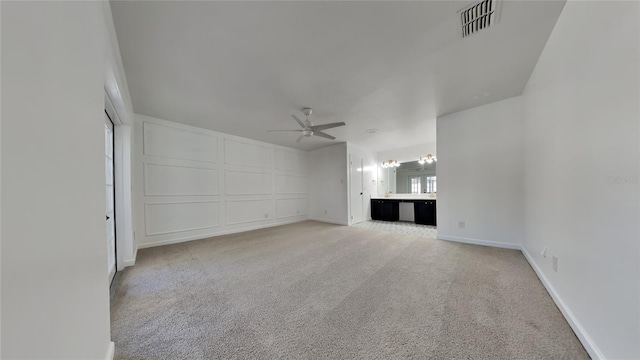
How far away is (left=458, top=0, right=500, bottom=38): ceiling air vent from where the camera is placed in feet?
5.34

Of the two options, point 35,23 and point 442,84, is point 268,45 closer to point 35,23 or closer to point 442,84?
point 35,23

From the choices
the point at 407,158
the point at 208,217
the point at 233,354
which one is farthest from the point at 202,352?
the point at 407,158

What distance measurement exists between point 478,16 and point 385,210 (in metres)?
5.31

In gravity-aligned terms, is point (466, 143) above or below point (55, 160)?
above

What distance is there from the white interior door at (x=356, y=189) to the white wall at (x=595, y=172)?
4136 millimetres

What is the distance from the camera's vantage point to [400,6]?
161 cm

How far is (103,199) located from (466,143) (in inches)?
183

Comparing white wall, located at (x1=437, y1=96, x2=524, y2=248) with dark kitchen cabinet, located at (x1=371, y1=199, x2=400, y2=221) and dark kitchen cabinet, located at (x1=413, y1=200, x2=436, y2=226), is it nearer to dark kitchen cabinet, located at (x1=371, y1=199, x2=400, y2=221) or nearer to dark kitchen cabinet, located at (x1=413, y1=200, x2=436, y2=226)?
dark kitchen cabinet, located at (x1=413, y1=200, x2=436, y2=226)

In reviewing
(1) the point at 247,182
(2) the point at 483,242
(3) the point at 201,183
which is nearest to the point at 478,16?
(2) the point at 483,242

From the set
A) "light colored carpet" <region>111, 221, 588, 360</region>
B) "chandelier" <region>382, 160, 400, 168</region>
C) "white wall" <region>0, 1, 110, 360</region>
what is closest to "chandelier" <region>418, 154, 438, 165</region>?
"chandelier" <region>382, 160, 400, 168</region>

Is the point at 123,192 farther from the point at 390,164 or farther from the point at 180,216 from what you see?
the point at 390,164

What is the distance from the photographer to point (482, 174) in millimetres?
3576

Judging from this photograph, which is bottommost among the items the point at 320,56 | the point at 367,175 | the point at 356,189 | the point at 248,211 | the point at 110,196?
the point at 248,211

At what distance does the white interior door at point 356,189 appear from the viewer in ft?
19.8
